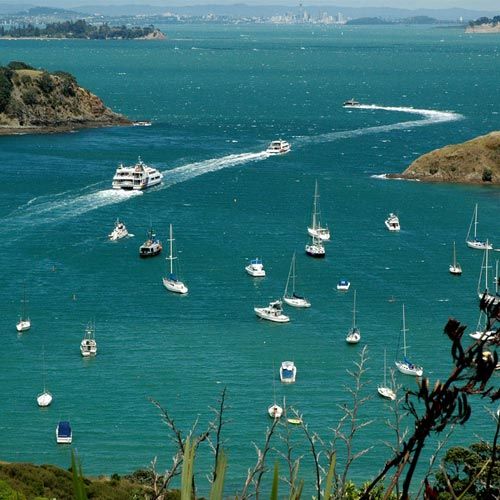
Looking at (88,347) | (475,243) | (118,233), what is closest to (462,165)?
(475,243)

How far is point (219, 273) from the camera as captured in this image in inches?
1305

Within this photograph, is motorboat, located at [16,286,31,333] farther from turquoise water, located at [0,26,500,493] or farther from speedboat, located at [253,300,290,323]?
speedboat, located at [253,300,290,323]

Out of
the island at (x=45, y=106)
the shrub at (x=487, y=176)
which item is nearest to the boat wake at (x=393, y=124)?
the shrub at (x=487, y=176)

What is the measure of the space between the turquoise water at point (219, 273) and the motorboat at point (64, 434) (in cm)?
24

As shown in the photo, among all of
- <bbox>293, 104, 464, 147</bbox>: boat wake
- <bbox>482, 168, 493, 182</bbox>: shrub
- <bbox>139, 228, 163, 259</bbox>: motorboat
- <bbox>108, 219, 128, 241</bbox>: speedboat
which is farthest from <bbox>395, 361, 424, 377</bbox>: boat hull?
<bbox>293, 104, 464, 147</bbox>: boat wake

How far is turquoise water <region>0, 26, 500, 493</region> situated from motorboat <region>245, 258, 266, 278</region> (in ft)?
0.82

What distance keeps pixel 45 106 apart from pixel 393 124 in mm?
22096

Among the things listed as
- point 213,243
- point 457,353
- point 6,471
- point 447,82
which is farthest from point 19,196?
point 447,82

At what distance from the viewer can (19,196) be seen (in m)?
44.9

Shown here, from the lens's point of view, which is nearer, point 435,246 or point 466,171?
point 435,246

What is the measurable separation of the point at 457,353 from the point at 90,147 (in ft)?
187

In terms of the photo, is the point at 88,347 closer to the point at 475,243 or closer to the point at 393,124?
the point at 475,243

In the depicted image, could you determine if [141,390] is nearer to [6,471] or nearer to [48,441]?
[48,441]

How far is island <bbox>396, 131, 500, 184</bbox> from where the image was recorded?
50.3 meters
